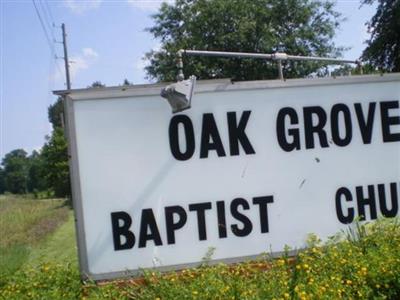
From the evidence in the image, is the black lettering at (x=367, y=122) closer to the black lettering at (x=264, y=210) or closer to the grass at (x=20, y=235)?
the black lettering at (x=264, y=210)

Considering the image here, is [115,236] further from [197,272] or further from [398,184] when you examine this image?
[398,184]

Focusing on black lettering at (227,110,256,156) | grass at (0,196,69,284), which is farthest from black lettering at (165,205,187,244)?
grass at (0,196,69,284)

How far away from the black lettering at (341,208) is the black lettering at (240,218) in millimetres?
683

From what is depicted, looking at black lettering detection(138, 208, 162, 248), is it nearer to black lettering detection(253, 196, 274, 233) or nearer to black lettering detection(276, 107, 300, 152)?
black lettering detection(253, 196, 274, 233)

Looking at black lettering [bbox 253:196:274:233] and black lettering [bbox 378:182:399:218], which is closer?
black lettering [bbox 253:196:274:233]

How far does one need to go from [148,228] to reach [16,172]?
346 feet

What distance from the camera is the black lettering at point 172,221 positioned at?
3.63 m

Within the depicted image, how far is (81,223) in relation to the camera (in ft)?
11.5

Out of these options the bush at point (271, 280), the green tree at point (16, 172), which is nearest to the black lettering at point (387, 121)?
the bush at point (271, 280)

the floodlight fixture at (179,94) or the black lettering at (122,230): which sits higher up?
the floodlight fixture at (179,94)

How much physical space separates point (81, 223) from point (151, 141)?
718 millimetres

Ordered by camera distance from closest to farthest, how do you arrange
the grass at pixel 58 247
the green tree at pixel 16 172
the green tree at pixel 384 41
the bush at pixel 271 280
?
the bush at pixel 271 280 < the grass at pixel 58 247 < the green tree at pixel 384 41 < the green tree at pixel 16 172

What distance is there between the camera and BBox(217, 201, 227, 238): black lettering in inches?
146

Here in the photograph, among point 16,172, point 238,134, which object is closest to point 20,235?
point 238,134
